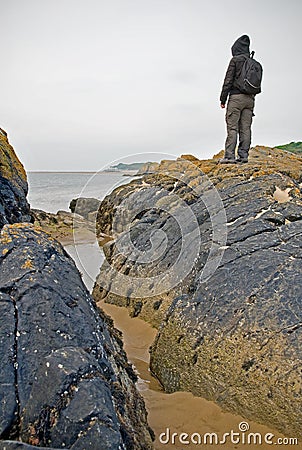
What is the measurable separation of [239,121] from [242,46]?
1.40m

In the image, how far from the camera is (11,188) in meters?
4.41

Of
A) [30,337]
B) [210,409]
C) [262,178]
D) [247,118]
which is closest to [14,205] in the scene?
[30,337]

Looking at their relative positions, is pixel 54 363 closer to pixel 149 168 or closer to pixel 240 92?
pixel 240 92

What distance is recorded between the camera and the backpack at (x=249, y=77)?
25.1ft

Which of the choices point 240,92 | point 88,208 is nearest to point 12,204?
point 240,92

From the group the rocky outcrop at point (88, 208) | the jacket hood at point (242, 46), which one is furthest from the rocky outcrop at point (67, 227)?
the jacket hood at point (242, 46)

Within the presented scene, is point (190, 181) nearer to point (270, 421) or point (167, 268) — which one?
point (167, 268)

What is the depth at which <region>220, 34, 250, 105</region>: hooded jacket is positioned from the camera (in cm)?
771

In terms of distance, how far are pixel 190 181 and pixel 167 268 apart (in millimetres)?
2590

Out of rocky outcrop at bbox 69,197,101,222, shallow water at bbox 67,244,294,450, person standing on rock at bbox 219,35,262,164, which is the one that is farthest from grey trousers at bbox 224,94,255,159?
rocky outcrop at bbox 69,197,101,222

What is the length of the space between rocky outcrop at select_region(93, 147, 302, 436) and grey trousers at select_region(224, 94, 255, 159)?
49.5 inches

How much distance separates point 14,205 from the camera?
4199 mm

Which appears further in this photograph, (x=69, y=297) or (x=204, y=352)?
(x=204, y=352)

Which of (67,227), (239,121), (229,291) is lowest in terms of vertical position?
(67,227)
